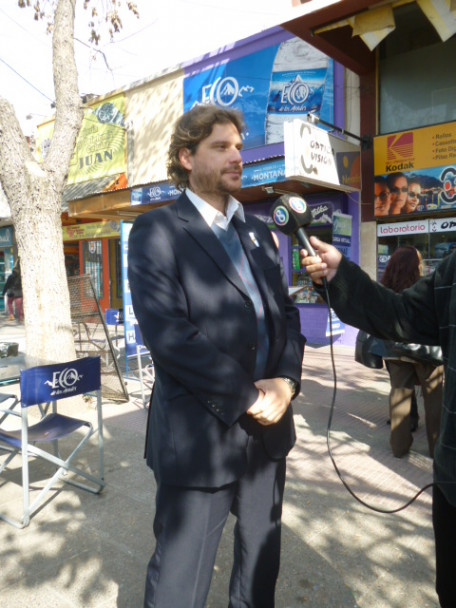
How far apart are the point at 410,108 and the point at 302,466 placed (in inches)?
290

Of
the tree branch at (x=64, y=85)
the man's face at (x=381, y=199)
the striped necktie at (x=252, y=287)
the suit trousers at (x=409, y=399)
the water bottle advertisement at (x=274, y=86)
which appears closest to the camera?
the striped necktie at (x=252, y=287)

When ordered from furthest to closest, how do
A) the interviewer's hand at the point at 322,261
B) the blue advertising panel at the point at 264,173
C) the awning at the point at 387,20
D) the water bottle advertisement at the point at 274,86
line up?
the water bottle advertisement at the point at 274,86 → the blue advertising panel at the point at 264,173 → the awning at the point at 387,20 → the interviewer's hand at the point at 322,261

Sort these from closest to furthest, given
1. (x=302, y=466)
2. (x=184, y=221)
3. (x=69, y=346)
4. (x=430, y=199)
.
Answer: (x=184, y=221), (x=302, y=466), (x=69, y=346), (x=430, y=199)

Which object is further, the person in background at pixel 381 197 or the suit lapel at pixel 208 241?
the person in background at pixel 381 197

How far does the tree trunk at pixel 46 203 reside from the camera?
4.91 m

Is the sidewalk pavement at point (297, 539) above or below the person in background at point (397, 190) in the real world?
below

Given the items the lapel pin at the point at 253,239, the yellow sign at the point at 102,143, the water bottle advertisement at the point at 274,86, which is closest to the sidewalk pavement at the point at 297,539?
the lapel pin at the point at 253,239

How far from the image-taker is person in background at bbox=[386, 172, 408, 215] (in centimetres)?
Answer: 851

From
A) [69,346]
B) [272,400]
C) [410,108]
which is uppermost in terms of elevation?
[410,108]

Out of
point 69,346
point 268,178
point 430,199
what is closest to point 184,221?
point 69,346

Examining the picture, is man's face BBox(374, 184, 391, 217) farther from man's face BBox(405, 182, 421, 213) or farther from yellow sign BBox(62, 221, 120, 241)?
yellow sign BBox(62, 221, 120, 241)

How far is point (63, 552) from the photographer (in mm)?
2719

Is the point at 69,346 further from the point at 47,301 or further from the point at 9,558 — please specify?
the point at 9,558

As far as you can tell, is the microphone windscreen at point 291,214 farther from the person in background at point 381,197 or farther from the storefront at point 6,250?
the storefront at point 6,250
